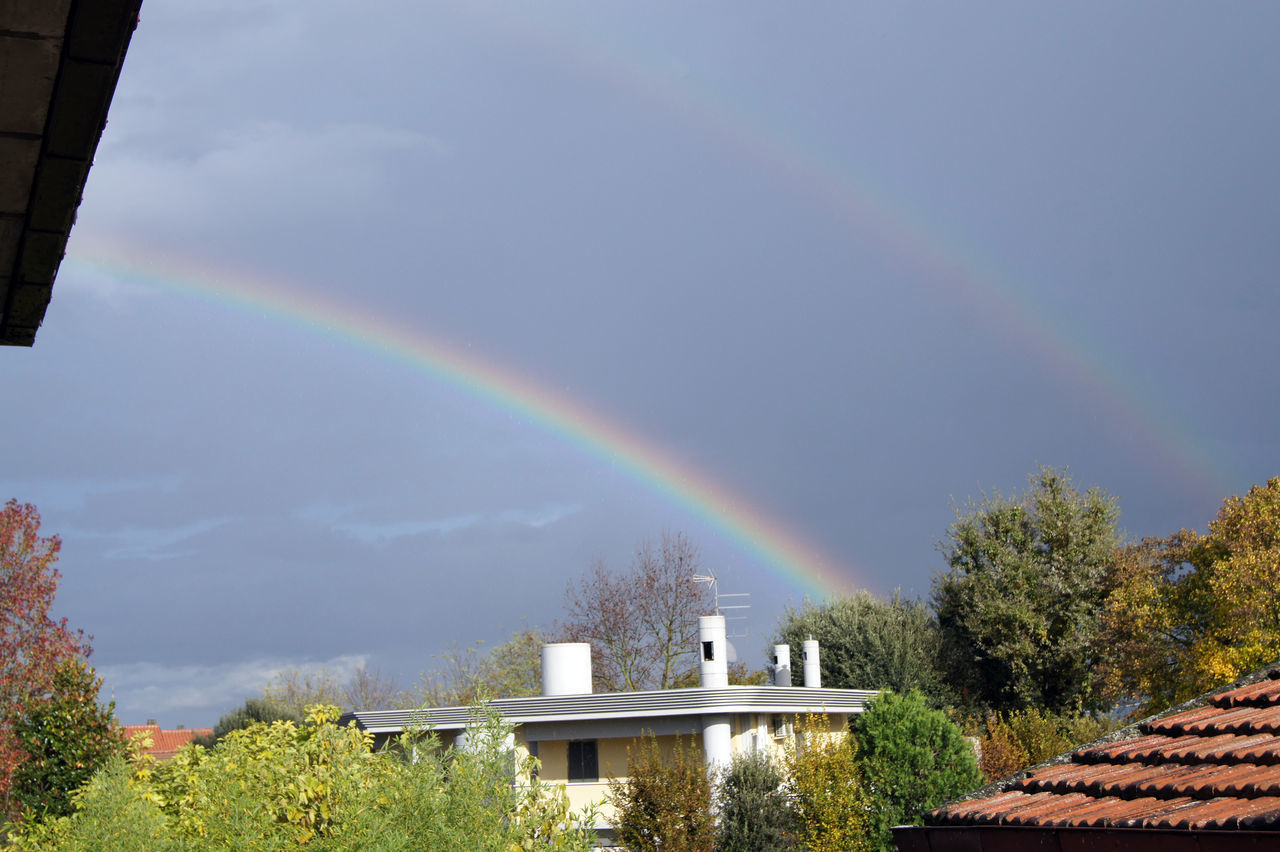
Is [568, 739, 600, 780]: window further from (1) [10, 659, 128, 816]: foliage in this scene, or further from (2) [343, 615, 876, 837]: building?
(1) [10, 659, 128, 816]: foliage

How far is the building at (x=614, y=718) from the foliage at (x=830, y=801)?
2114 millimetres

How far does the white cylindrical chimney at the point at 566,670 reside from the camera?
29.1m

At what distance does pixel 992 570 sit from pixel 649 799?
24.8m

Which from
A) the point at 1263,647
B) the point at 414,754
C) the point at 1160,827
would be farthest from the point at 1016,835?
the point at 1263,647

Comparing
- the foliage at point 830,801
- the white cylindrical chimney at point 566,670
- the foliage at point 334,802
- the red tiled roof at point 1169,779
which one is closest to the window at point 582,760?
the white cylindrical chimney at point 566,670

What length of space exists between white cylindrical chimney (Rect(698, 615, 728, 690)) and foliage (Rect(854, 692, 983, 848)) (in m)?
4.60

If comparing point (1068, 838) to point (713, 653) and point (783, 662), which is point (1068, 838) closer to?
point (713, 653)

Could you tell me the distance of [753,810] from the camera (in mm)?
23578

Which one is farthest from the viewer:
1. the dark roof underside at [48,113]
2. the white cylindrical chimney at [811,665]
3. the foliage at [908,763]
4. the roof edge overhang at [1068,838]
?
the white cylindrical chimney at [811,665]

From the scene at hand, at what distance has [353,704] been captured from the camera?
6919 cm

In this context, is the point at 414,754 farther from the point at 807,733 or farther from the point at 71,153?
the point at 807,733

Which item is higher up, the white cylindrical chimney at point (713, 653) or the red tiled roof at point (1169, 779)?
the white cylindrical chimney at point (713, 653)

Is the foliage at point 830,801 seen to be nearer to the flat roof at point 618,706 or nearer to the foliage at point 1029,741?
the flat roof at point 618,706

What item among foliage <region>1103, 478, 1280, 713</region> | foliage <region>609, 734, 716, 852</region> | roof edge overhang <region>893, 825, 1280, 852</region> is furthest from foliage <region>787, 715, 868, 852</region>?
roof edge overhang <region>893, 825, 1280, 852</region>
